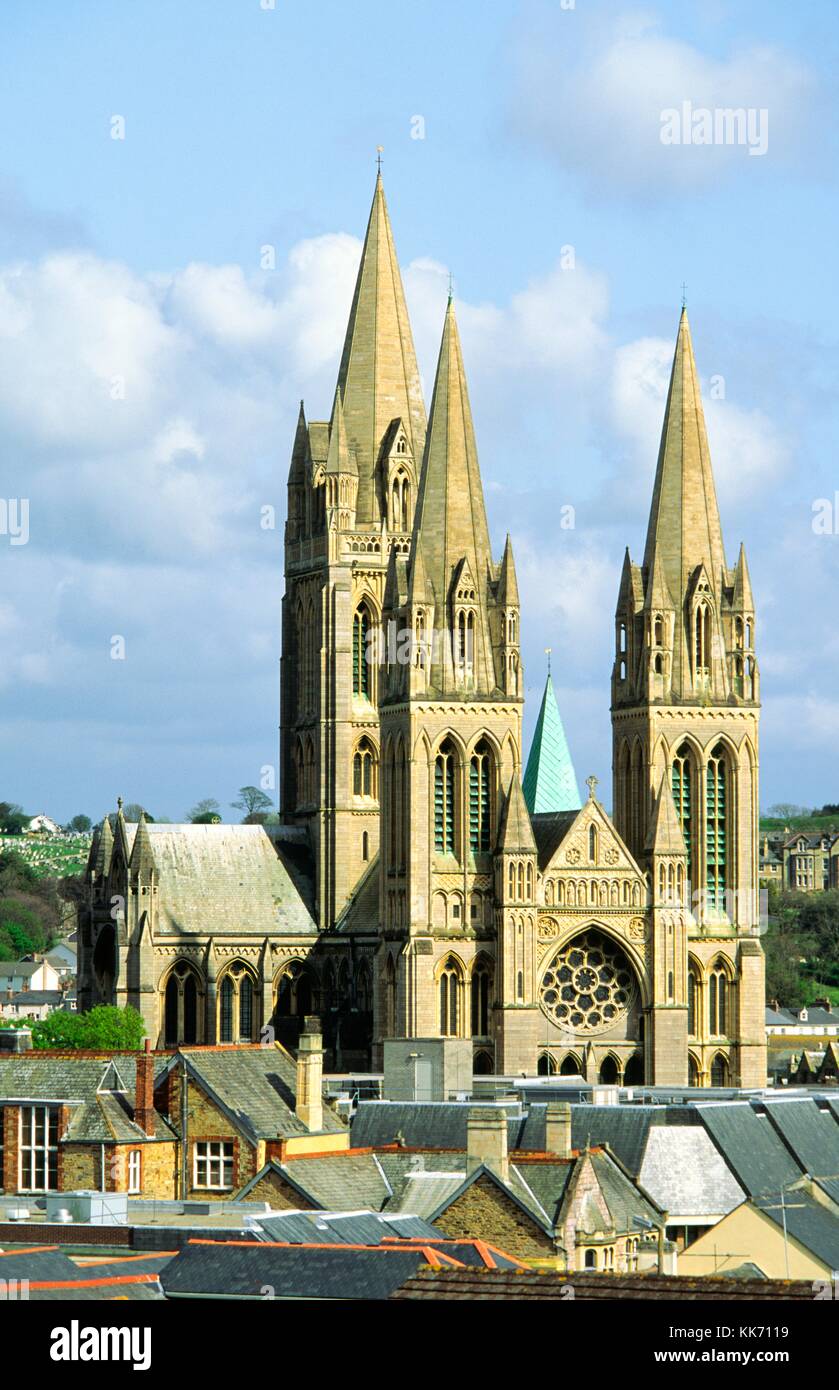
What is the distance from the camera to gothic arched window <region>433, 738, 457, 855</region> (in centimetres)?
11694

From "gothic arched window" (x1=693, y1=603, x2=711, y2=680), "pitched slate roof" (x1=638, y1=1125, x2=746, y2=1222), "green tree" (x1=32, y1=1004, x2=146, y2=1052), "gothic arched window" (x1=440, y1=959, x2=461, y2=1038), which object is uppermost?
"gothic arched window" (x1=693, y1=603, x2=711, y2=680)

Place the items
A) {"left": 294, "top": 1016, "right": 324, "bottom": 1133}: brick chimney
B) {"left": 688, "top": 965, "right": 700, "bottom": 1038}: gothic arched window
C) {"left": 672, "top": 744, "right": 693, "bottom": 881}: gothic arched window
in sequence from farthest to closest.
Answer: {"left": 672, "top": 744, "right": 693, "bottom": 881}: gothic arched window < {"left": 688, "top": 965, "right": 700, "bottom": 1038}: gothic arched window < {"left": 294, "top": 1016, "right": 324, "bottom": 1133}: brick chimney

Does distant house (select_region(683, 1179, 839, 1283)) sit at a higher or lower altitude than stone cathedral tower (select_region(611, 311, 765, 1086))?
lower

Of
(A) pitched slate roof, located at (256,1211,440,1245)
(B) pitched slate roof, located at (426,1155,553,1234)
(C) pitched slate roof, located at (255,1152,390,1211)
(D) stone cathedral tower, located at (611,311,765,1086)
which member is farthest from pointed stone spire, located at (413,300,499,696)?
(A) pitched slate roof, located at (256,1211,440,1245)

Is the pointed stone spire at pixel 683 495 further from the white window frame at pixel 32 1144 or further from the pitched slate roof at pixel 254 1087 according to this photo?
the white window frame at pixel 32 1144

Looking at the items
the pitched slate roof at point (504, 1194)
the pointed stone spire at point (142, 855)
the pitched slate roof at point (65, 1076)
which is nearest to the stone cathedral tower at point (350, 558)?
the pointed stone spire at point (142, 855)

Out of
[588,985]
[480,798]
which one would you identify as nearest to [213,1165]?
[480,798]

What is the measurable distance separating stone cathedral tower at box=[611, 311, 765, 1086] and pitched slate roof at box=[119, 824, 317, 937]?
15145 mm

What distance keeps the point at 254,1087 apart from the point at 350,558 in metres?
60.9

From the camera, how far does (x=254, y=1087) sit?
69188 millimetres

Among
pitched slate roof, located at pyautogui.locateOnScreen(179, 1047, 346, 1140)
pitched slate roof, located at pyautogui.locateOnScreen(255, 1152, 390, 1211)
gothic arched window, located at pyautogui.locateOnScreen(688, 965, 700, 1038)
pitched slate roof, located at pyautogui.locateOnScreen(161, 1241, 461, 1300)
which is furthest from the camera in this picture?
gothic arched window, located at pyautogui.locateOnScreen(688, 965, 700, 1038)

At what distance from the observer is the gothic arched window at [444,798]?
384 feet

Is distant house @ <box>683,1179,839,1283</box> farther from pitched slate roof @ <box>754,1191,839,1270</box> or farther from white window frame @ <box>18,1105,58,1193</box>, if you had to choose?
white window frame @ <box>18,1105,58,1193</box>
